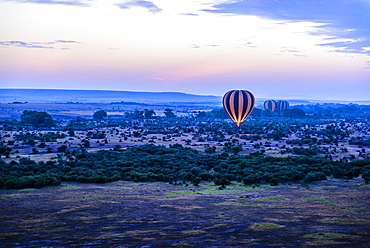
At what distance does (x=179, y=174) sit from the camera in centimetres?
3009

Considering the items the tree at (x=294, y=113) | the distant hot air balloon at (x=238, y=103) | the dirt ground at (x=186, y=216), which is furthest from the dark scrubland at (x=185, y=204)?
the tree at (x=294, y=113)

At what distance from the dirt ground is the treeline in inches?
94.4

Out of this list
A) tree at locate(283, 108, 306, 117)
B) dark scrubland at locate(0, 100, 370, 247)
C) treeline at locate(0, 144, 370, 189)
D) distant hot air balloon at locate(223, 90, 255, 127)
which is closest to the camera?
dark scrubland at locate(0, 100, 370, 247)

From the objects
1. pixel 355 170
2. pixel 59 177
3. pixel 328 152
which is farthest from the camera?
pixel 328 152

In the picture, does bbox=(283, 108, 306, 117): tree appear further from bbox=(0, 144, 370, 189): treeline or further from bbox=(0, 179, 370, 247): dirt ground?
bbox=(0, 179, 370, 247): dirt ground

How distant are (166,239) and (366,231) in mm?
6229

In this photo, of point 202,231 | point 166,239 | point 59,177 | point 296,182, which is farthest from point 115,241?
point 296,182


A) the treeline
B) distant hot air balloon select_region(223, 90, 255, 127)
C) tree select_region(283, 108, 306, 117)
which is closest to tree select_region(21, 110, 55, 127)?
distant hot air balloon select_region(223, 90, 255, 127)

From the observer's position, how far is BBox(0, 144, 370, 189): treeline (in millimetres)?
26969

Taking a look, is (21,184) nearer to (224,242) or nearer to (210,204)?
(210,204)

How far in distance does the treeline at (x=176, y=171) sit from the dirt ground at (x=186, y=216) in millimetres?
2397

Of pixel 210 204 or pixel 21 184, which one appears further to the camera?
pixel 21 184

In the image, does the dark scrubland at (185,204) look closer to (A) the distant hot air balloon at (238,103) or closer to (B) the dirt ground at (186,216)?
(B) the dirt ground at (186,216)

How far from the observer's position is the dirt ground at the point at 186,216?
41.3 ft
